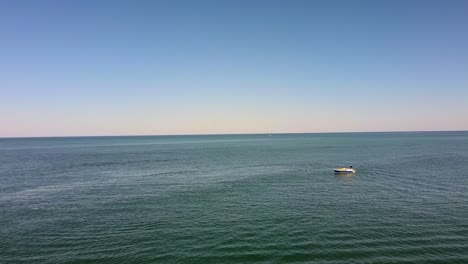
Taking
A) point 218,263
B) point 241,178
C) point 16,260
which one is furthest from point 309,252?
point 241,178

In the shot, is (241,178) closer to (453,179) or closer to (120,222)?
(120,222)

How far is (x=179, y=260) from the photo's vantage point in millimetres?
35562

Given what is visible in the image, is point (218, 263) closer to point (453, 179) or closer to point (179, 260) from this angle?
point (179, 260)

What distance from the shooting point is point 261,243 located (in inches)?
1569

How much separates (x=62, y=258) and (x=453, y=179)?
281ft

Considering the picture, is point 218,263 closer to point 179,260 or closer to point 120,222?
point 179,260

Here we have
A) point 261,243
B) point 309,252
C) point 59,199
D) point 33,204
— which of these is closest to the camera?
point 309,252

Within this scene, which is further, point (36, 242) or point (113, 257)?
point (36, 242)

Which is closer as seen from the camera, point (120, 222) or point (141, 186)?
point (120, 222)

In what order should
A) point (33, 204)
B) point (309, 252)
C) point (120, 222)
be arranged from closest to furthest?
point (309, 252) < point (120, 222) < point (33, 204)

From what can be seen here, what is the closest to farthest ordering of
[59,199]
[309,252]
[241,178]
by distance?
[309,252]
[59,199]
[241,178]

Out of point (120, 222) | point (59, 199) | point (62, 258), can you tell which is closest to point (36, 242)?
point (62, 258)

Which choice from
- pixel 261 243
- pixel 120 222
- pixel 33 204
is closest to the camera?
pixel 261 243

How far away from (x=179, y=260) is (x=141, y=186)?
44716mm
